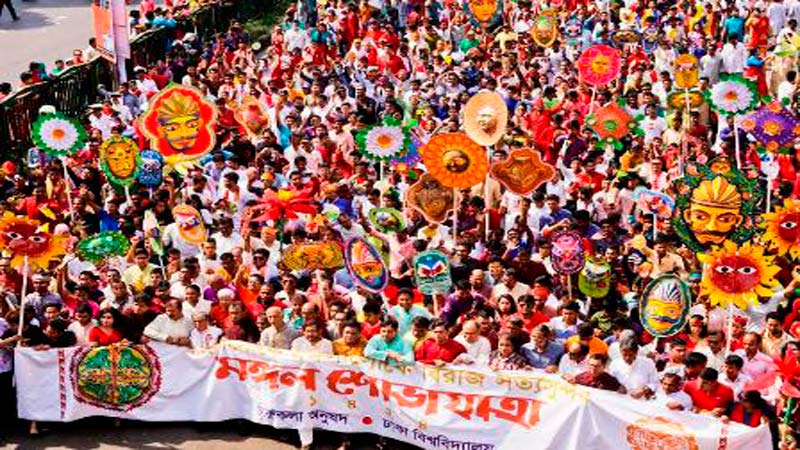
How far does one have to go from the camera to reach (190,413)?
1103 centimetres

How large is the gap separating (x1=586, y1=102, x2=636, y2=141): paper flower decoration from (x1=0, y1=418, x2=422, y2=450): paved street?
588cm

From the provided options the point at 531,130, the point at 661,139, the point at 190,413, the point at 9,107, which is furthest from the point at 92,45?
the point at 190,413

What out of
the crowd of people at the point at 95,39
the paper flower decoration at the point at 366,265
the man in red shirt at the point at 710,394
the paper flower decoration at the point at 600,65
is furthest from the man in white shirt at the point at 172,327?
the crowd of people at the point at 95,39

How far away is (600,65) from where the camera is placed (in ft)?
54.7

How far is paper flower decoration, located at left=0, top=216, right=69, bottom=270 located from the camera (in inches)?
433

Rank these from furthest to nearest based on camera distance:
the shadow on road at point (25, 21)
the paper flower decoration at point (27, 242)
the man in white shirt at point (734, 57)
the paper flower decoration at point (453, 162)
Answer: the shadow on road at point (25, 21)
the man in white shirt at point (734, 57)
the paper flower decoration at point (453, 162)
the paper flower decoration at point (27, 242)

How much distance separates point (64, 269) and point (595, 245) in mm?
5353

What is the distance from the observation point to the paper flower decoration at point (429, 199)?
1284 centimetres

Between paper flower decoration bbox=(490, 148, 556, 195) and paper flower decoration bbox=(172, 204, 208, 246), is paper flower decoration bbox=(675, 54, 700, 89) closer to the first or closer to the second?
paper flower decoration bbox=(490, 148, 556, 195)

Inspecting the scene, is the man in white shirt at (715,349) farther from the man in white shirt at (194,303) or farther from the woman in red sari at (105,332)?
the woman in red sari at (105,332)

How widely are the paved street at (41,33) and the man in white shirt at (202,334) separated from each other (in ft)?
45.5

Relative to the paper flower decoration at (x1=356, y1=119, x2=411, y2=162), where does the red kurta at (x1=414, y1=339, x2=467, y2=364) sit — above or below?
below

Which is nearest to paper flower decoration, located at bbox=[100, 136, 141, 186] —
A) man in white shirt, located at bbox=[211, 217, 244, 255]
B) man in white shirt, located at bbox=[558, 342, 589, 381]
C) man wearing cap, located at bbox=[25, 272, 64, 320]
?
man in white shirt, located at bbox=[211, 217, 244, 255]

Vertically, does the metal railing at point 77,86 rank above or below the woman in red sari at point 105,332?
above
